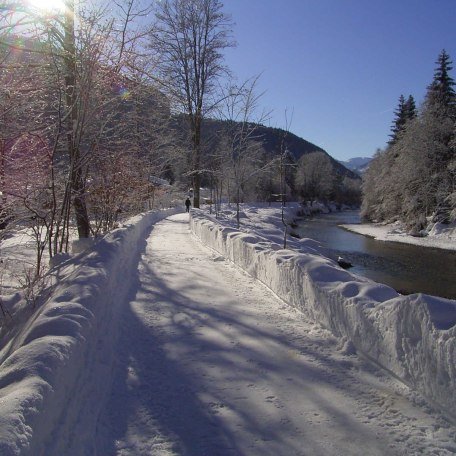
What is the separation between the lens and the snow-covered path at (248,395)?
2.88m

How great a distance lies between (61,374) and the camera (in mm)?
2902

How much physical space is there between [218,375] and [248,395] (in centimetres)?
46

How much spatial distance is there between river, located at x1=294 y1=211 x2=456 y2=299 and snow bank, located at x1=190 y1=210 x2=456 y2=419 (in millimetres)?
7917

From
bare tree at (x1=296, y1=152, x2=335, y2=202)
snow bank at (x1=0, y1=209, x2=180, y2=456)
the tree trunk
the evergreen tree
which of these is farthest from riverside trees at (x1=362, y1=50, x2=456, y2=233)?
bare tree at (x1=296, y1=152, x2=335, y2=202)

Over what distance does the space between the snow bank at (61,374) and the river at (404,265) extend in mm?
10438

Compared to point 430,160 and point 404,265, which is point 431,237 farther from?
point 404,265

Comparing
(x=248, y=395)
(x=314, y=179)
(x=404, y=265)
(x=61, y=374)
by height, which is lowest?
(x=404, y=265)

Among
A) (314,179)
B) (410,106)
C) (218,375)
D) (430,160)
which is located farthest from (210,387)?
(314,179)

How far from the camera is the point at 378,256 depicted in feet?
66.2

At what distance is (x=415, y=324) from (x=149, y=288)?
4.70 metres

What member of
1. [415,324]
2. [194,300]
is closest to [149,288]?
Answer: [194,300]

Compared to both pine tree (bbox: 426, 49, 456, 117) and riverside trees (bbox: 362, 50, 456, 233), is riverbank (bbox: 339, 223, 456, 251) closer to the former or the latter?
riverside trees (bbox: 362, 50, 456, 233)

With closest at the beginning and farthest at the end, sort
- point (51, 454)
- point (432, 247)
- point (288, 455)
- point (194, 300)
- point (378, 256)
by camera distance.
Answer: point (51, 454)
point (288, 455)
point (194, 300)
point (378, 256)
point (432, 247)

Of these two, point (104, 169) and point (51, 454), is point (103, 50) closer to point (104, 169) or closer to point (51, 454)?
point (104, 169)
